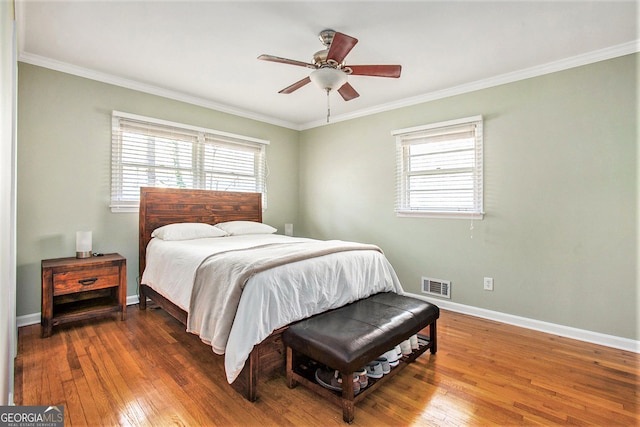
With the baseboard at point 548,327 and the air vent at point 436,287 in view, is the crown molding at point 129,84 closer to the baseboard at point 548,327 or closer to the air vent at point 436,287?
the air vent at point 436,287

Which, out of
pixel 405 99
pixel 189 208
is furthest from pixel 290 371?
pixel 405 99

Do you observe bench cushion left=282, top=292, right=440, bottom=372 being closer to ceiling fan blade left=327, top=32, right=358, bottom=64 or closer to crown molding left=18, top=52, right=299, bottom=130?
ceiling fan blade left=327, top=32, right=358, bottom=64

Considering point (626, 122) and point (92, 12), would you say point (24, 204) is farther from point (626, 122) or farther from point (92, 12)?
point (626, 122)

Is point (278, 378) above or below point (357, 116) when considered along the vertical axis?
below

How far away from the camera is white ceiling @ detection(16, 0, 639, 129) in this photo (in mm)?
2102

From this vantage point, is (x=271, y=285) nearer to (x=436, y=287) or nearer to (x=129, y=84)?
(x=436, y=287)

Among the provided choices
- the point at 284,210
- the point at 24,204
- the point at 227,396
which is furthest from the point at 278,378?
the point at 284,210

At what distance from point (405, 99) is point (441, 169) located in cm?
97

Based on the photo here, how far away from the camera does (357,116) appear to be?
14.2 feet

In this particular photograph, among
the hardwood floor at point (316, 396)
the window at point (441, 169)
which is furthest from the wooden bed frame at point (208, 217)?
the window at point (441, 169)

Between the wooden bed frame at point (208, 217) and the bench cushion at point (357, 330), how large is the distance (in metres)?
0.21

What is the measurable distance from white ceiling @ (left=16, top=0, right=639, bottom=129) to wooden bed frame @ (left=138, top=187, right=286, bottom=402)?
4.12 feet

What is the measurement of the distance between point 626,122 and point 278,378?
3341 mm

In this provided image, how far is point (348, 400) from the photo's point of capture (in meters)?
1.66
